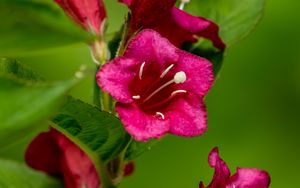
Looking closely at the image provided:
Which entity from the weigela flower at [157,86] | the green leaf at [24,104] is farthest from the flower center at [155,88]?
the green leaf at [24,104]

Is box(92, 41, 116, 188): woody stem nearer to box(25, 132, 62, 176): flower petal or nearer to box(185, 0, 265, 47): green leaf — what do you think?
box(25, 132, 62, 176): flower petal

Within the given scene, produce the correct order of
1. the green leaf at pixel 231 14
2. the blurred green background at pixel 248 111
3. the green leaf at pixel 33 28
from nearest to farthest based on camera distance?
the green leaf at pixel 33 28 → the green leaf at pixel 231 14 → the blurred green background at pixel 248 111

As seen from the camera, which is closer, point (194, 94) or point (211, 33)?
point (194, 94)

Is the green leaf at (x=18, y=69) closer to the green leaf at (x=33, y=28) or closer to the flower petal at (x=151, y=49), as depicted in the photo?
the flower petal at (x=151, y=49)

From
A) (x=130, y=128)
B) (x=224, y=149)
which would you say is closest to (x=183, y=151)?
(x=224, y=149)

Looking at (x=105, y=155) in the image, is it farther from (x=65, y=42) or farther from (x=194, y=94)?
(x=65, y=42)

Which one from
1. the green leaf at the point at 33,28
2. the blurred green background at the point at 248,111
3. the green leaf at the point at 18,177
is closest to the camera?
the green leaf at the point at 33,28
